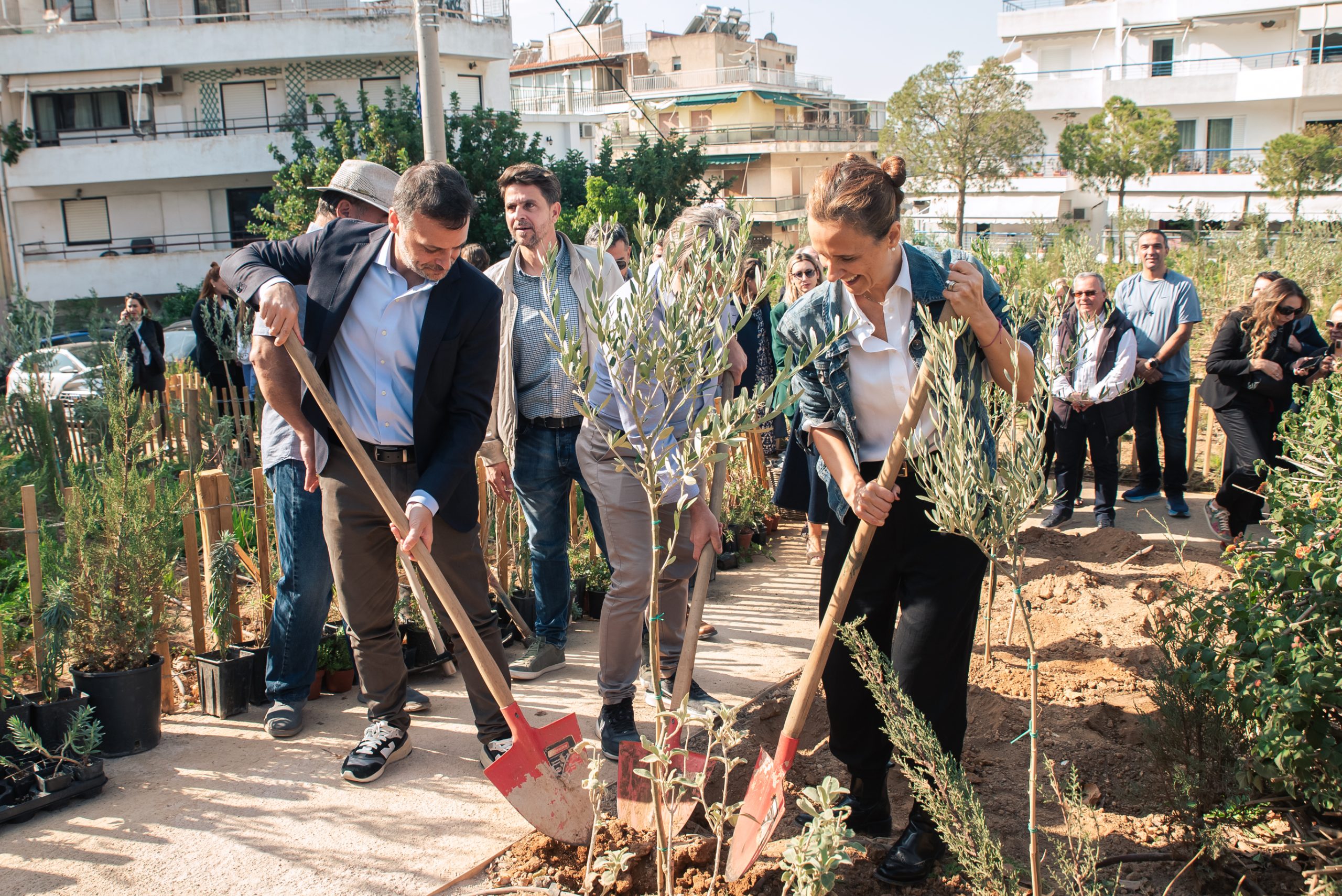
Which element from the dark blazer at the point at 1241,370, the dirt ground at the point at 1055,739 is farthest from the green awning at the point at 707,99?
the dirt ground at the point at 1055,739

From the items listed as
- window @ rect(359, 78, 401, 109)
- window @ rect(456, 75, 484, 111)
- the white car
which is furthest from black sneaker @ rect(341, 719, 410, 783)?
window @ rect(359, 78, 401, 109)

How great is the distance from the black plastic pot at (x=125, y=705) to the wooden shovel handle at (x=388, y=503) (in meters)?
1.37

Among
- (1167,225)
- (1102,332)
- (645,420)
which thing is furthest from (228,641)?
(1167,225)

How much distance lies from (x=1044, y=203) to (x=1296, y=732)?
41.5m

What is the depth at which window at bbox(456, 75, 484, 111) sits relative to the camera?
27.7 meters

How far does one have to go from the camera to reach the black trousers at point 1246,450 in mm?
6316

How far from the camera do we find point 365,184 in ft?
13.5

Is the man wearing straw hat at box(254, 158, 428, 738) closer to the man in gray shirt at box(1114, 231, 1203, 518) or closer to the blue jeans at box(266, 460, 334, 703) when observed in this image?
the blue jeans at box(266, 460, 334, 703)

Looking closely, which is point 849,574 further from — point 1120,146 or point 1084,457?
point 1120,146

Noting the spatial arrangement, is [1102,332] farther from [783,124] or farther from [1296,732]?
[783,124]

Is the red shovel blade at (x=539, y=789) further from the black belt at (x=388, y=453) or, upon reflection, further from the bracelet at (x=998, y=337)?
the bracelet at (x=998, y=337)

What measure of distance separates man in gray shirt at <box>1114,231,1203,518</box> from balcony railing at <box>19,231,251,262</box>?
2552 cm

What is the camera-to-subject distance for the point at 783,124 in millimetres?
51312

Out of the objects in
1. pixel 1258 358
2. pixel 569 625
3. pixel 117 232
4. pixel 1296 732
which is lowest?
pixel 569 625
